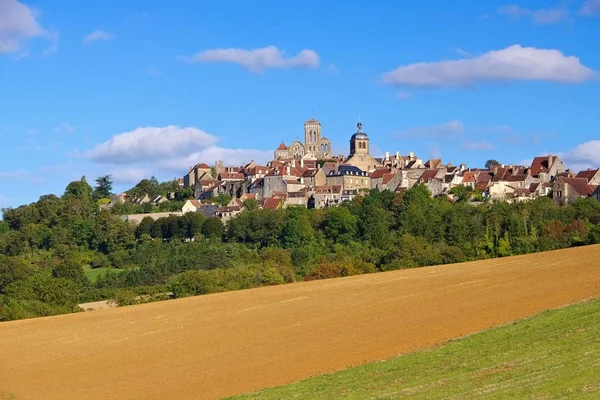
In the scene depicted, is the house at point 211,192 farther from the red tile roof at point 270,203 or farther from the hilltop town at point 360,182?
the red tile roof at point 270,203

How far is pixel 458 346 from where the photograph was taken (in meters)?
25.8

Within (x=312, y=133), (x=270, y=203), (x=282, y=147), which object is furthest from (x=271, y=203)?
(x=312, y=133)

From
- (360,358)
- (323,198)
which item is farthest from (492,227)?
(360,358)

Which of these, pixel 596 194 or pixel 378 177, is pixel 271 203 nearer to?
pixel 378 177

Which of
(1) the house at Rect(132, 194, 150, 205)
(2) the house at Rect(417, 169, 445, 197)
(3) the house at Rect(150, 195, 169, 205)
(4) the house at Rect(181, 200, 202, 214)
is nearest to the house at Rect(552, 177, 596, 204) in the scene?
(2) the house at Rect(417, 169, 445, 197)

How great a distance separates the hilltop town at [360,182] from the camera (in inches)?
3989

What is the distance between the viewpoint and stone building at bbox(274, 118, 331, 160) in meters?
155

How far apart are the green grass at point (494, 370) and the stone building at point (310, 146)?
126751 millimetres

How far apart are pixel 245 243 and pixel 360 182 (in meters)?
27.5

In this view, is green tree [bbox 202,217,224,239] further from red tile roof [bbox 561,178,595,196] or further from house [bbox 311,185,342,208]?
red tile roof [bbox 561,178,595,196]

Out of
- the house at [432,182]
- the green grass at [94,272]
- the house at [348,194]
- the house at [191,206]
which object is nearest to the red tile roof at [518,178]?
the house at [432,182]

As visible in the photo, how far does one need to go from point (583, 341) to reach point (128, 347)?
→ 15.9m

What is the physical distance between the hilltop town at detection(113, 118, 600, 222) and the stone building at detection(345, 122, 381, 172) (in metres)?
0.17

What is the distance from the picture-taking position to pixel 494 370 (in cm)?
2134
